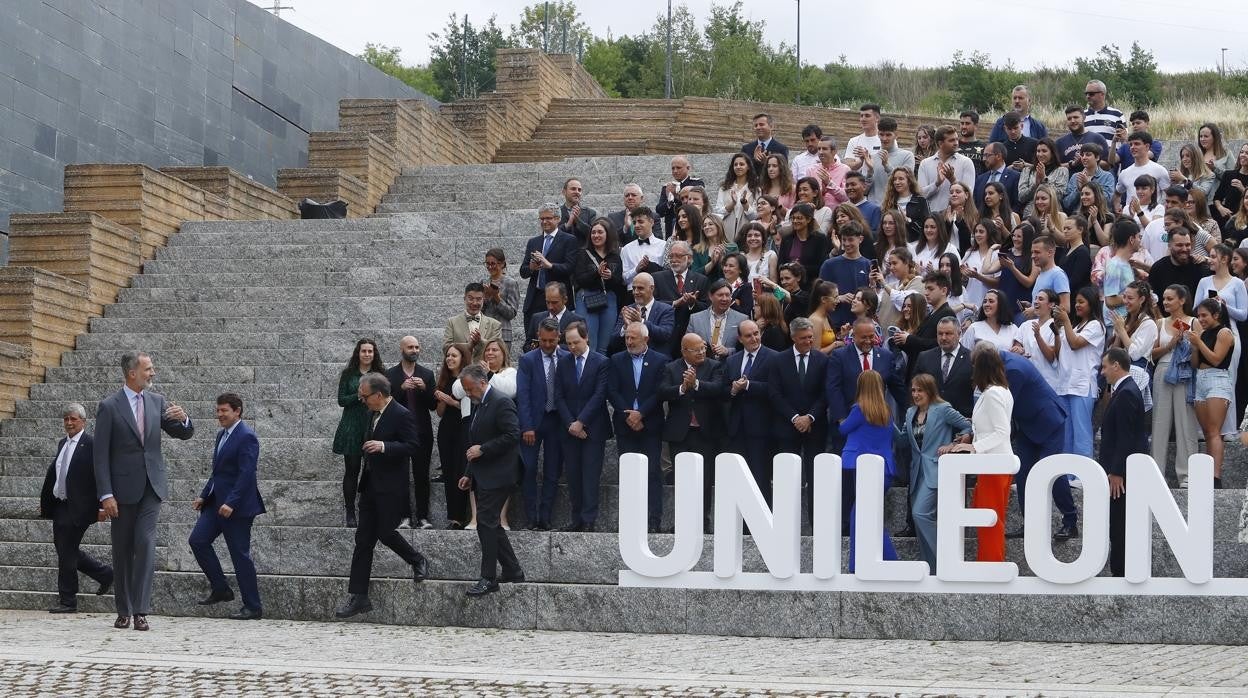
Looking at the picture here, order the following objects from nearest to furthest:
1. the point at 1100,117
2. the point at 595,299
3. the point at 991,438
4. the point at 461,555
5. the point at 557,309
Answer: the point at 991,438
the point at 461,555
the point at 557,309
the point at 595,299
the point at 1100,117

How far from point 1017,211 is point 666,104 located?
1074 cm

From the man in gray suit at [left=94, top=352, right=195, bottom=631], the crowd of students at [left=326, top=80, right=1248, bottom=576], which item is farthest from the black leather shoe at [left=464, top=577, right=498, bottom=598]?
the man in gray suit at [left=94, top=352, right=195, bottom=631]

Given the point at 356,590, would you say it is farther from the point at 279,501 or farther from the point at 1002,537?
the point at 1002,537

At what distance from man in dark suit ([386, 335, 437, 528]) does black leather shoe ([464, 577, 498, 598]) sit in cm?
165

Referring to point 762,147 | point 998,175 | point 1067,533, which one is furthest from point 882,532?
point 762,147

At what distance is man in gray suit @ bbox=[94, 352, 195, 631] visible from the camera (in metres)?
12.0

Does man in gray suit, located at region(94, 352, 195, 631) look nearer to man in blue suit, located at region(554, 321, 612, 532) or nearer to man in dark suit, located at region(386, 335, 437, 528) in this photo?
man in dark suit, located at region(386, 335, 437, 528)

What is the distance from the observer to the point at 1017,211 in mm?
16516

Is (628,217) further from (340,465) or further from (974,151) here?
(974,151)

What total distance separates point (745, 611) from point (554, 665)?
2.07 meters

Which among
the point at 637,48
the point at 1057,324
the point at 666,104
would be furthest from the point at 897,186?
the point at 637,48

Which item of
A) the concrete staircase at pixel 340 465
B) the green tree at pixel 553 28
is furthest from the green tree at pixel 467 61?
the concrete staircase at pixel 340 465

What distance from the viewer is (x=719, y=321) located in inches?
558

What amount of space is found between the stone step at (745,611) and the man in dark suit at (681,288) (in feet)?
10.1
